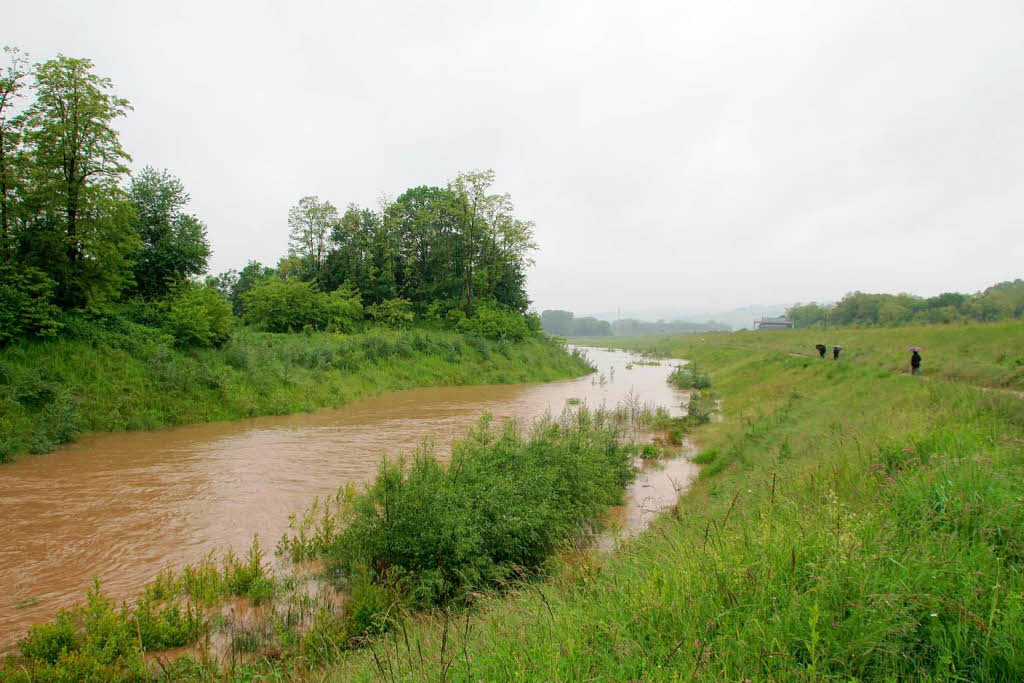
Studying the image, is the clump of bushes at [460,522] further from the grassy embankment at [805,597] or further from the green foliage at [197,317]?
the green foliage at [197,317]

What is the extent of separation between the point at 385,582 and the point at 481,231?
37.4 metres

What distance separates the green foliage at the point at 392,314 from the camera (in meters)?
A: 37.5

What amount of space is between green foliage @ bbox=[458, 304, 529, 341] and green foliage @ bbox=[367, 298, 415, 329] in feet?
15.2

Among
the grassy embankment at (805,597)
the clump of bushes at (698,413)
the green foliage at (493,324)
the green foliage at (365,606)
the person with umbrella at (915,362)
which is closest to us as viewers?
the grassy embankment at (805,597)

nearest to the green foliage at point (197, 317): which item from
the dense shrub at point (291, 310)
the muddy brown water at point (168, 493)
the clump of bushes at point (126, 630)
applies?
the muddy brown water at point (168, 493)

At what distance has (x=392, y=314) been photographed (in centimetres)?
3778

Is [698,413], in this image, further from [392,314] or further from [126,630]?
[392,314]

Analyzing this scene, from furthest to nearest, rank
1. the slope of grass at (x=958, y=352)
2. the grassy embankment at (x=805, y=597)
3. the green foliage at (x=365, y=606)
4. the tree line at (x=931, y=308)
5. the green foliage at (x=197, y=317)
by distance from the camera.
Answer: the tree line at (x=931, y=308)
the green foliage at (x=197, y=317)
the slope of grass at (x=958, y=352)
the green foliage at (x=365, y=606)
the grassy embankment at (x=805, y=597)

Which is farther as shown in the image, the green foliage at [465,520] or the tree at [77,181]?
the tree at [77,181]

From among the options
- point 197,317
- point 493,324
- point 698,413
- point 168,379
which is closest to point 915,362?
point 698,413

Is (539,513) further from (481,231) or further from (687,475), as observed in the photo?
(481,231)

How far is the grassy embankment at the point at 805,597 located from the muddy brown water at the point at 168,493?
444 centimetres

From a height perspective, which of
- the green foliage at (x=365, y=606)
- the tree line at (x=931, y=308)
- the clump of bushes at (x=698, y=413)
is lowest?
the clump of bushes at (x=698, y=413)

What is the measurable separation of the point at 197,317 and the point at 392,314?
18436 mm
